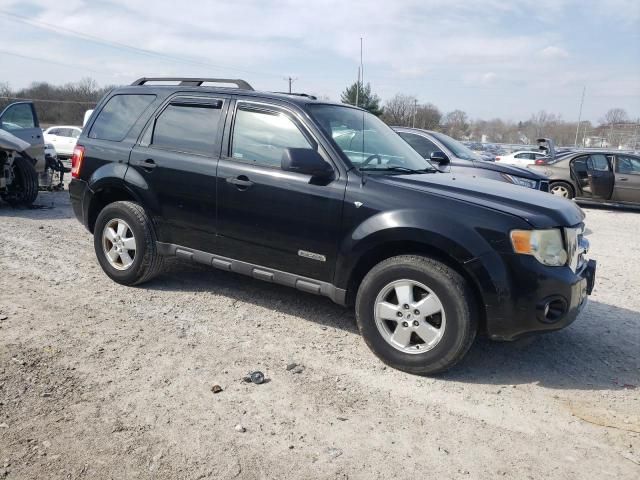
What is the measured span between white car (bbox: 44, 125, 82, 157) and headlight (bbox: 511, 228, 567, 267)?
19.7 meters

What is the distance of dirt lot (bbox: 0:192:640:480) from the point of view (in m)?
2.63

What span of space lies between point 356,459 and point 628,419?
1.77 meters

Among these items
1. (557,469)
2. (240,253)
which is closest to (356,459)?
(557,469)

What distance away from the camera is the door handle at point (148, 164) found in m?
4.70

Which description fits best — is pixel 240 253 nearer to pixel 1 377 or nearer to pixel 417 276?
pixel 417 276

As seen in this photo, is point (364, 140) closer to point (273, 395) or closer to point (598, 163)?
point (273, 395)

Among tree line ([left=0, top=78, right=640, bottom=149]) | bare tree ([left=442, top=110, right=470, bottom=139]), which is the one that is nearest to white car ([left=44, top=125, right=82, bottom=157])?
tree line ([left=0, top=78, right=640, bottom=149])

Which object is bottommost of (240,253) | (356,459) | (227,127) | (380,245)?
(356,459)

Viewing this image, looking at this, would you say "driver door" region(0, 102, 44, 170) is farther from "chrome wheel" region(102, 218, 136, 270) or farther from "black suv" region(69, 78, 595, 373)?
"chrome wheel" region(102, 218, 136, 270)

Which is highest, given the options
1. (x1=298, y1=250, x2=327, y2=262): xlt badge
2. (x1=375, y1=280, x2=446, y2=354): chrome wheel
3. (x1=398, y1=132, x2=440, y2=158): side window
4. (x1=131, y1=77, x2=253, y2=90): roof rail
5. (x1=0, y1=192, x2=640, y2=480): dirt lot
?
(x1=131, y1=77, x2=253, y2=90): roof rail

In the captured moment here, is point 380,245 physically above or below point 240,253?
above

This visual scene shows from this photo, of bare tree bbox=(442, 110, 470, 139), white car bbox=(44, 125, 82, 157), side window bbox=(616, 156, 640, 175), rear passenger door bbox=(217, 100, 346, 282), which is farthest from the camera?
bare tree bbox=(442, 110, 470, 139)

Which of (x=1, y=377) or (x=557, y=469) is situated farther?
(x=1, y=377)

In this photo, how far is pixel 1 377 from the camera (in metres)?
3.20
